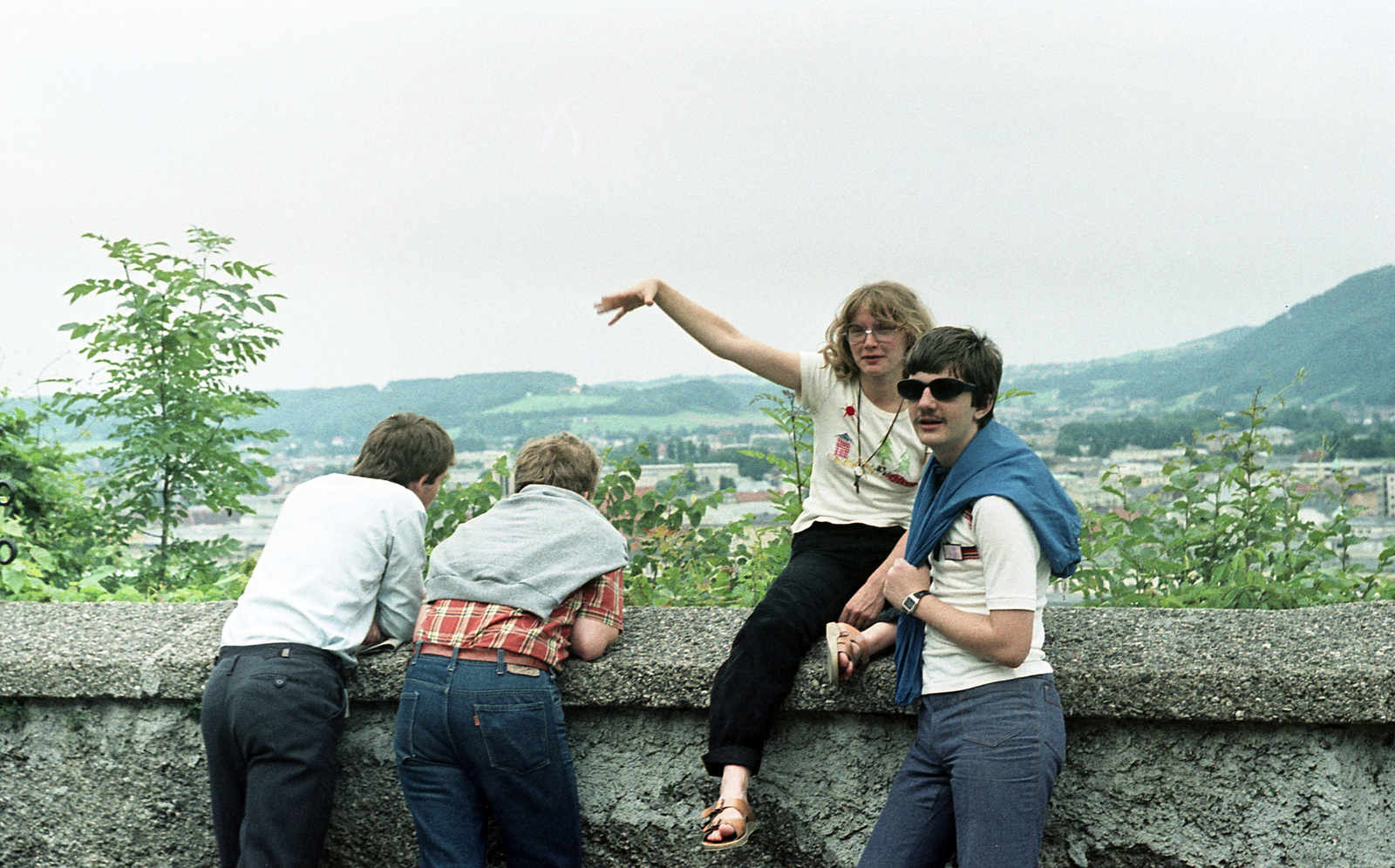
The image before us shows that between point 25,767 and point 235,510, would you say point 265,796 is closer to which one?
point 25,767

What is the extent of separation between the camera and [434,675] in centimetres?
241

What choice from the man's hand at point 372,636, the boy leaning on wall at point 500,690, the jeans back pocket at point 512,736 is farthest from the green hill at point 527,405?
the jeans back pocket at point 512,736

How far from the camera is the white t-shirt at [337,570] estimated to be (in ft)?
8.26

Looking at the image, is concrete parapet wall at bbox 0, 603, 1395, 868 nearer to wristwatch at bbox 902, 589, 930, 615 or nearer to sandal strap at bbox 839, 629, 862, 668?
sandal strap at bbox 839, 629, 862, 668

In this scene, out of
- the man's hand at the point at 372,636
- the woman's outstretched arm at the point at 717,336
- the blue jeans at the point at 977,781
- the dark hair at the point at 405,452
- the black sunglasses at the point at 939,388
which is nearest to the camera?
the blue jeans at the point at 977,781

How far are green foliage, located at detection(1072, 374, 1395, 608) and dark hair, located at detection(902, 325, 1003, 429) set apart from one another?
1.11 meters

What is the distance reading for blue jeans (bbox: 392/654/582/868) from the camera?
2.35 m

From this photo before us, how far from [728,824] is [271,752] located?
1.04m

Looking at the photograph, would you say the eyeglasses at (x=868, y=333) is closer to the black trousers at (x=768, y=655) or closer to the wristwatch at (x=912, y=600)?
the black trousers at (x=768, y=655)

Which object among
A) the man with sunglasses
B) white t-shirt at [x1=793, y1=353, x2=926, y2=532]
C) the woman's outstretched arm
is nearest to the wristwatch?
the man with sunglasses

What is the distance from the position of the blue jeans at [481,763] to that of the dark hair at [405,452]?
570 millimetres

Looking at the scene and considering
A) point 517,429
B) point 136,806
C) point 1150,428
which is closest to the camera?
point 136,806

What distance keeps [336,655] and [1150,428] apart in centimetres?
263

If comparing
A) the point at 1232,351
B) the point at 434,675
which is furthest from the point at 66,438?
the point at 1232,351
